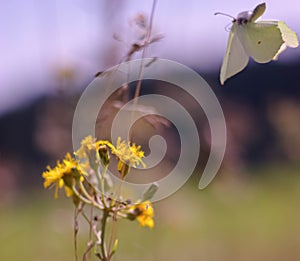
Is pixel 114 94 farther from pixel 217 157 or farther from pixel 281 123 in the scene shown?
pixel 281 123

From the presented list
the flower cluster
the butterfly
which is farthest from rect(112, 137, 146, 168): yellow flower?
the butterfly

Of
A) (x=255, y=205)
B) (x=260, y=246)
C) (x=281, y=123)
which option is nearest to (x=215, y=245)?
(x=260, y=246)

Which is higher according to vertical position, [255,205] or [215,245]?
[215,245]

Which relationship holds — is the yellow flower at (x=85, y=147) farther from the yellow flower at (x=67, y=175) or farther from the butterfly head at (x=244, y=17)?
the butterfly head at (x=244, y=17)

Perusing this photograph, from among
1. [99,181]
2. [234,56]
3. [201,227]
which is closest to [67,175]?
[99,181]

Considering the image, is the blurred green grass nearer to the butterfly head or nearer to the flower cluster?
the flower cluster

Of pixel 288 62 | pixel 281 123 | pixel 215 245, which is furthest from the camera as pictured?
pixel 288 62

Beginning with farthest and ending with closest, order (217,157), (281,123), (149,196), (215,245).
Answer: (215,245) → (281,123) → (217,157) → (149,196)
